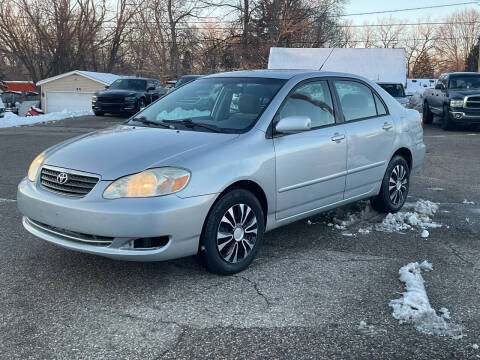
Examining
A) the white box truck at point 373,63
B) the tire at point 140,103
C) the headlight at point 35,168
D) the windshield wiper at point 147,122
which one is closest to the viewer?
the headlight at point 35,168

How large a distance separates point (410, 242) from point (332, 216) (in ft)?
3.53

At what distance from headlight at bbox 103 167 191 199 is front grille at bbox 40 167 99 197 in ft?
0.59

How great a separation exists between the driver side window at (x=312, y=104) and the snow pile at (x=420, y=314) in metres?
1.76

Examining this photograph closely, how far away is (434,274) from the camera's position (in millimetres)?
4344

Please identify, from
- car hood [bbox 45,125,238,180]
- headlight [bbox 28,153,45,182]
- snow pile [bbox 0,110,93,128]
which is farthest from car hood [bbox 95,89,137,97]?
headlight [bbox 28,153,45,182]

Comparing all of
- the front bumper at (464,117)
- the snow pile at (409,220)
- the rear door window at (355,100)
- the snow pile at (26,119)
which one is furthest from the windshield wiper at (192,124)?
the snow pile at (26,119)

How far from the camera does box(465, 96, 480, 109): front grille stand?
1573cm

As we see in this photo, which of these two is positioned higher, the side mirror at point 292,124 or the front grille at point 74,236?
the side mirror at point 292,124

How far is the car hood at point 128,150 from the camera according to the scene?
389cm

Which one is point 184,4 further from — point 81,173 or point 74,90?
point 81,173

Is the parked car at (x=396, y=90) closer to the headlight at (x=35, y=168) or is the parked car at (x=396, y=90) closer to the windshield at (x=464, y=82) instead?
the windshield at (x=464, y=82)

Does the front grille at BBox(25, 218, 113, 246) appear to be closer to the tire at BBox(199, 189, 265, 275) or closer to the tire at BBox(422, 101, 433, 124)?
the tire at BBox(199, 189, 265, 275)

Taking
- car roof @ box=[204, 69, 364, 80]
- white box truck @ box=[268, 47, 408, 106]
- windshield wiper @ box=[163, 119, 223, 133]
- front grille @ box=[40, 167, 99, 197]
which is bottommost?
front grille @ box=[40, 167, 99, 197]

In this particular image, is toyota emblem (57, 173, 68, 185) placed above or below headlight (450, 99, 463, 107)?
above
